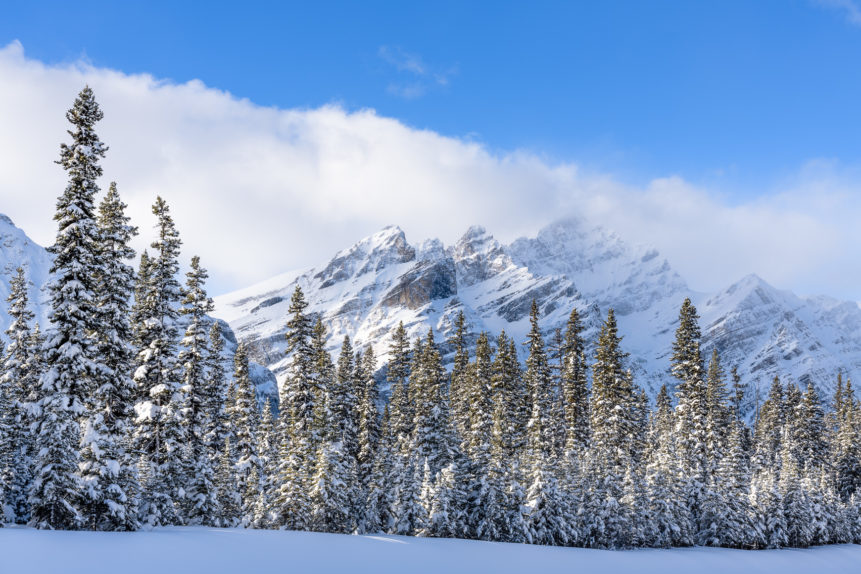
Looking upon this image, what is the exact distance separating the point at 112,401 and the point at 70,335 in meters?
3.18

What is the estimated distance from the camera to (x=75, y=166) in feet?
80.1

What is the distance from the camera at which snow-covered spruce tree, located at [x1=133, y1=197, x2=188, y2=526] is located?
96.0 feet

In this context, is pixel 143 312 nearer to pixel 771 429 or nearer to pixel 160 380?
pixel 160 380

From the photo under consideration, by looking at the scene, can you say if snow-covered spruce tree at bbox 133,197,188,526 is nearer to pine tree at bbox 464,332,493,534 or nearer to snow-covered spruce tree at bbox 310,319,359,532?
snow-covered spruce tree at bbox 310,319,359,532

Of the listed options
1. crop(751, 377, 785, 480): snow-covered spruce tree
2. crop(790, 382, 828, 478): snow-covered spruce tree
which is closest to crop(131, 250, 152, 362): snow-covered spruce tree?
crop(751, 377, 785, 480): snow-covered spruce tree

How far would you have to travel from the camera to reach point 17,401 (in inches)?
1661

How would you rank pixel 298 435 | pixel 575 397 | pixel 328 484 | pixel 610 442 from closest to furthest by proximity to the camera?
pixel 328 484
pixel 298 435
pixel 610 442
pixel 575 397

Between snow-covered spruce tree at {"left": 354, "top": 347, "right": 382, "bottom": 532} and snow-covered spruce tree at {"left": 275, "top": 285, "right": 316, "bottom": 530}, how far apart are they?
664 cm

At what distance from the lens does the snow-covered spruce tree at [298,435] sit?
35.1 m

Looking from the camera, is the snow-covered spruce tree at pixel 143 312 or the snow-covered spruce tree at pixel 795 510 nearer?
the snow-covered spruce tree at pixel 143 312

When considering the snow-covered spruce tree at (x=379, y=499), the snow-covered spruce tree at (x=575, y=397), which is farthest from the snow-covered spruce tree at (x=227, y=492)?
the snow-covered spruce tree at (x=575, y=397)

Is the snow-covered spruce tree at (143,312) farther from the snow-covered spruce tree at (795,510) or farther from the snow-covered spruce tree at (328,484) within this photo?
the snow-covered spruce tree at (795,510)

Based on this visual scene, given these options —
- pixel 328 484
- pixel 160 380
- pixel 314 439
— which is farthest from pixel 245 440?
pixel 160 380

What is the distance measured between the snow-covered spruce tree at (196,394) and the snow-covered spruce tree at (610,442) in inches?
821
